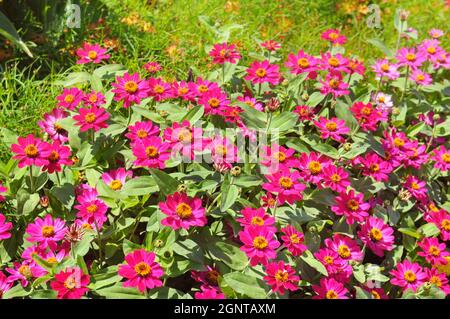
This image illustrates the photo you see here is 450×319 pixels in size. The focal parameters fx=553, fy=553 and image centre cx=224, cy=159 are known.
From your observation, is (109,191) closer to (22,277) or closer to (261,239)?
(22,277)

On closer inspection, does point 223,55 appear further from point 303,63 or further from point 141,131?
point 141,131

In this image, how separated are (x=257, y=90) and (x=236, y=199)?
82cm

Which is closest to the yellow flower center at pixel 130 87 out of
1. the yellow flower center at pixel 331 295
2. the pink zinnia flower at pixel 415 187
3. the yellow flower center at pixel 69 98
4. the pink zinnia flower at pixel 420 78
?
the yellow flower center at pixel 69 98

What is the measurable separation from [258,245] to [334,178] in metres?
0.42

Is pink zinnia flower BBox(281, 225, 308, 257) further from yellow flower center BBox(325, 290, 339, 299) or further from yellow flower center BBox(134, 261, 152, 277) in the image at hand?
yellow flower center BBox(134, 261, 152, 277)

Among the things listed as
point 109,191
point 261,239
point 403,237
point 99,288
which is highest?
point 109,191

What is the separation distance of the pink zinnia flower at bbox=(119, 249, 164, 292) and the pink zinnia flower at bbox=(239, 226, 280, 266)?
272 millimetres

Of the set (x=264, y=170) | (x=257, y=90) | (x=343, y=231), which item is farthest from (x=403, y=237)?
(x=257, y=90)

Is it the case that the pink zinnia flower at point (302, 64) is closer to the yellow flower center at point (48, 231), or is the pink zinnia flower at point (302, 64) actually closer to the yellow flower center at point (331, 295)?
the yellow flower center at point (331, 295)

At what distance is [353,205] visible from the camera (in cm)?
194

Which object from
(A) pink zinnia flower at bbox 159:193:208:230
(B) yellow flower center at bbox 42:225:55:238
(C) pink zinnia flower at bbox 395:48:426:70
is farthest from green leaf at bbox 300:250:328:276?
(C) pink zinnia flower at bbox 395:48:426:70

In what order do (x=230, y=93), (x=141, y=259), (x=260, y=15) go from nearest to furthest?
(x=141, y=259) → (x=230, y=93) → (x=260, y=15)

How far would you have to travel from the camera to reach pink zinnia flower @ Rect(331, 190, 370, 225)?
6.30 ft

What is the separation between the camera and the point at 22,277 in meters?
1.71
